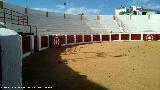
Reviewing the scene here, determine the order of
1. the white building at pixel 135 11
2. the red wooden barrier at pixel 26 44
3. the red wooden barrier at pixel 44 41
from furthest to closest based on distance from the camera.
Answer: the white building at pixel 135 11 → the red wooden barrier at pixel 44 41 → the red wooden barrier at pixel 26 44

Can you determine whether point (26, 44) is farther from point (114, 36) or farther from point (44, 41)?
point (114, 36)

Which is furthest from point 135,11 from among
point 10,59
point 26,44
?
point 10,59

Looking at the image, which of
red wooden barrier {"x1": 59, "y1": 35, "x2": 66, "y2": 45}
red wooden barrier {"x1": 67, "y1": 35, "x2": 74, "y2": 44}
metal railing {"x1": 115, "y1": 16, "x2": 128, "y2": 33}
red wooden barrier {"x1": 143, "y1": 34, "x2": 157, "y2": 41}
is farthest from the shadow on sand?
metal railing {"x1": 115, "y1": 16, "x2": 128, "y2": 33}

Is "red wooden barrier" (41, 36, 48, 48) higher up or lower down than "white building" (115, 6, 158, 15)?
lower down

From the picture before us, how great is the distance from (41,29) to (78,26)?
7.01 m

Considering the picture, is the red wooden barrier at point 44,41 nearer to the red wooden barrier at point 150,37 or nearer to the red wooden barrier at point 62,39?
the red wooden barrier at point 62,39

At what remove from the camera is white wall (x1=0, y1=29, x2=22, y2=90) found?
3.99 m

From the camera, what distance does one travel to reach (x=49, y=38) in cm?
2145

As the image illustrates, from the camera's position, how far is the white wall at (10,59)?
13.1 ft

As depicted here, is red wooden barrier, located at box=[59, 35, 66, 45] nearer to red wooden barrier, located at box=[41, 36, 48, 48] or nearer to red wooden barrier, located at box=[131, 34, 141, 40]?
red wooden barrier, located at box=[41, 36, 48, 48]

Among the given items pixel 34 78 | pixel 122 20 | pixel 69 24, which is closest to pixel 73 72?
pixel 34 78

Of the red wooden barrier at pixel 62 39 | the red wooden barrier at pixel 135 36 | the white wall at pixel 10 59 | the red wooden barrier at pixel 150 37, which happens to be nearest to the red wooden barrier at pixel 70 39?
the red wooden barrier at pixel 62 39

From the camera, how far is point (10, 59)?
163 inches

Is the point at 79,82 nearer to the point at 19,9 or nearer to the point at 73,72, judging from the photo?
the point at 73,72
